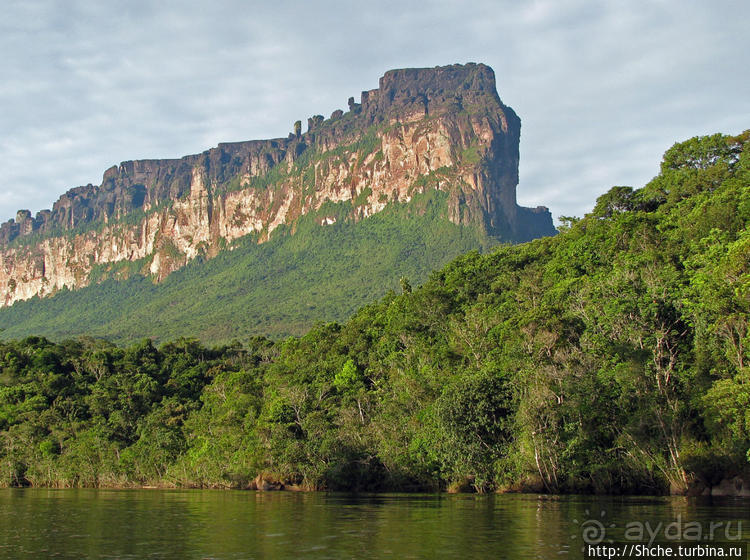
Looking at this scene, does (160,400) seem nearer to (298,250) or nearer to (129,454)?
(129,454)

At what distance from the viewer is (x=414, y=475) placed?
43438mm

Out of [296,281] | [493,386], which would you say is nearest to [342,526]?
[493,386]

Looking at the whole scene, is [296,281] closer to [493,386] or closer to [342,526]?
[493,386]

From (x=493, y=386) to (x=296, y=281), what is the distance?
130m

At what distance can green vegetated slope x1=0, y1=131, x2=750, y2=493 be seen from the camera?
34406mm

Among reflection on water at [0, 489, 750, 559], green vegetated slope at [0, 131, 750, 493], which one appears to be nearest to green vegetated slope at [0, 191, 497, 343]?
green vegetated slope at [0, 131, 750, 493]

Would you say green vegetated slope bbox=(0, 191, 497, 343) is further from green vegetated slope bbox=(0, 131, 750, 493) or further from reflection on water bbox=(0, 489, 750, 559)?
reflection on water bbox=(0, 489, 750, 559)

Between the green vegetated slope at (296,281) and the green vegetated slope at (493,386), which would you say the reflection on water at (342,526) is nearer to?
the green vegetated slope at (493,386)

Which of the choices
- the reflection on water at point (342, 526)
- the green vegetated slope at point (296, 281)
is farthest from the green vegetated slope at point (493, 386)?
the green vegetated slope at point (296, 281)

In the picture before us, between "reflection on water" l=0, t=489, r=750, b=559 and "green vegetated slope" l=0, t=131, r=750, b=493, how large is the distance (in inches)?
140

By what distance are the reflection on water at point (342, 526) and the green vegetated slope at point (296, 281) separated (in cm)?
9205

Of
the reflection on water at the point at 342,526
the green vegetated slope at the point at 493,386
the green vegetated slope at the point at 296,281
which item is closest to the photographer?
the reflection on water at the point at 342,526

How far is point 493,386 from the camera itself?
128ft

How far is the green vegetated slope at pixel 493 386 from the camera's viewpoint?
34.4 metres
